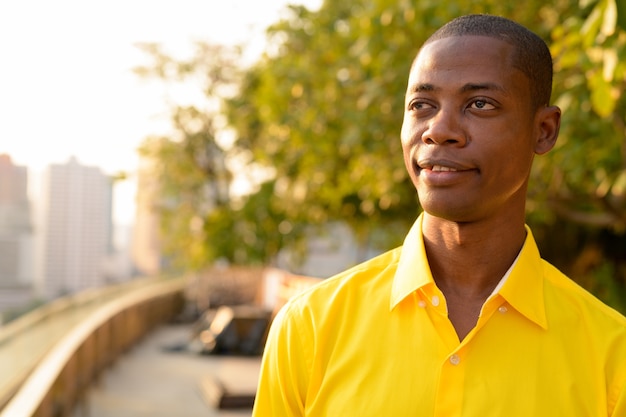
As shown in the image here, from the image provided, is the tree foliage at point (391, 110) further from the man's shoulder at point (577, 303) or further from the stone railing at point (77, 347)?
the stone railing at point (77, 347)

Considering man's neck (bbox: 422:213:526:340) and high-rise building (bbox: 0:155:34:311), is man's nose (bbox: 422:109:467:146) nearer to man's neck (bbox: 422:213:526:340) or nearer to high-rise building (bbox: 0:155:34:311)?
man's neck (bbox: 422:213:526:340)

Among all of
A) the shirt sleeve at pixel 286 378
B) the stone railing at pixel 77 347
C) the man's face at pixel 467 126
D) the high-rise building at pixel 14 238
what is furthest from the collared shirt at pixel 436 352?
the high-rise building at pixel 14 238

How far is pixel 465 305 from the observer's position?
1815mm

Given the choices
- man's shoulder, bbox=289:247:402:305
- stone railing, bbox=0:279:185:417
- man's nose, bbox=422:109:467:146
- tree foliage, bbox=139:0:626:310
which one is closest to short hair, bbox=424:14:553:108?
man's nose, bbox=422:109:467:146

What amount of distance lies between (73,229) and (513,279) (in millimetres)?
25207

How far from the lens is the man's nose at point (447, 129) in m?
1.70

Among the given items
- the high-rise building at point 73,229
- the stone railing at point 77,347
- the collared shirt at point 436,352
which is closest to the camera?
the collared shirt at point 436,352

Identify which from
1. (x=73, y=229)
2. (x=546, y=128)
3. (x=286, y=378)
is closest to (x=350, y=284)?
(x=286, y=378)

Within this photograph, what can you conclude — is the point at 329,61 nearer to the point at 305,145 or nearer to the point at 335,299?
the point at 305,145

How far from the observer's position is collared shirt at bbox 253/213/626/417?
1.68 metres

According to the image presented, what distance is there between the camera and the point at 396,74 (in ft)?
25.2

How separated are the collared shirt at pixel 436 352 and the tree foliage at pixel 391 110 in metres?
1.34

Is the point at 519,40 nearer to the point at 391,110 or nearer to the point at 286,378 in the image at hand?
the point at 286,378

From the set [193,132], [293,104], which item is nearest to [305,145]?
[293,104]
